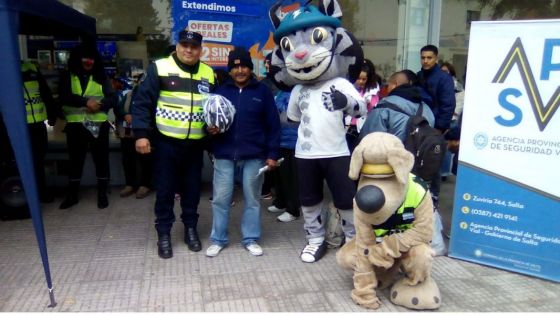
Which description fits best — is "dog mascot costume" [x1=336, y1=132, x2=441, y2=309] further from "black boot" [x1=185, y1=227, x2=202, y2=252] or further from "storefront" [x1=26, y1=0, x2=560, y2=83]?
"storefront" [x1=26, y1=0, x2=560, y2=83]

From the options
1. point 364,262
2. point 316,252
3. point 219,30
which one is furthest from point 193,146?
point 219,30

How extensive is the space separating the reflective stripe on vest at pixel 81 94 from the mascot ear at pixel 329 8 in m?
2.85

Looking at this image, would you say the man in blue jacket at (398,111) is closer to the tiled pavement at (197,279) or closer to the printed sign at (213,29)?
the tiled pavement at (197,279)

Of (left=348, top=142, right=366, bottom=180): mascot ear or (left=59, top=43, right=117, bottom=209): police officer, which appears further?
(left=59, top=43, right=117, bottom=209): police officer

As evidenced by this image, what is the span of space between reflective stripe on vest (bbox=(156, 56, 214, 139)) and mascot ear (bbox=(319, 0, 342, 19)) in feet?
4.05

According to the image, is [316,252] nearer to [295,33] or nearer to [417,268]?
[417,268]

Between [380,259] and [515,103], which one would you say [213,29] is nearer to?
[515,103]

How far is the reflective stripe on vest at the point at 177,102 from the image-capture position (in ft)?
12.5

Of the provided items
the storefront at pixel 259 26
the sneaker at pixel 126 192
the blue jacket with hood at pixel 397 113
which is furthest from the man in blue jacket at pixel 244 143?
the storefront at pixel 259 26

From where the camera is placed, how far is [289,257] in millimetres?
4074

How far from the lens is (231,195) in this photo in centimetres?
408

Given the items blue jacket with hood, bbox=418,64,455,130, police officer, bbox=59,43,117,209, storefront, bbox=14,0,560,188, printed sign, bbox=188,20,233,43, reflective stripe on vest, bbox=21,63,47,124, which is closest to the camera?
blue jacket with hood, bbox=418,64,455,130

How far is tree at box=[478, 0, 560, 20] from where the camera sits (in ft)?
26.2

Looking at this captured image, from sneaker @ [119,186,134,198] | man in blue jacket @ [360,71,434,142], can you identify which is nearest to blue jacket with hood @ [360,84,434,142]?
man in blue jacket @ [360,71,434,142]
